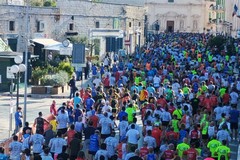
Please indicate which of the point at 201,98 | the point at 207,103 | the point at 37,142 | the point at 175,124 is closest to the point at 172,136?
the point at 175,124

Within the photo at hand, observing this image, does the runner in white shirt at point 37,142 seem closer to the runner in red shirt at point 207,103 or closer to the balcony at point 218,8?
the runner in red shirt at point 207,103

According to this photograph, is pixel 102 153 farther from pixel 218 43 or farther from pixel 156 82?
pixel 218 43

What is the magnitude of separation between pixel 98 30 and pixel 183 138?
38.0 meters

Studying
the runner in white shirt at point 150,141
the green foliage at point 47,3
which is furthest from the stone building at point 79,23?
the runner in white shirt at point 150,141

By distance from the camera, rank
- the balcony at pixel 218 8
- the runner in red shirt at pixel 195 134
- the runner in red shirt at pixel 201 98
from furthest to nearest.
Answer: the balcony at pixel 218 8 < the runner in red shirt at pixel 201 98 < the runner in red shirt at pixel 195 134

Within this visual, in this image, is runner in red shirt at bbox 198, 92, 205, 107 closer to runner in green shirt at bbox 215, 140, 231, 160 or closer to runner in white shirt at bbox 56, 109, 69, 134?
runner in white shirt at bbox 56, 109, 69, 134

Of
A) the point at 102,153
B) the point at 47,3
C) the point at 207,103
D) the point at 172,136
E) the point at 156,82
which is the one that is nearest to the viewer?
the point at 102,153

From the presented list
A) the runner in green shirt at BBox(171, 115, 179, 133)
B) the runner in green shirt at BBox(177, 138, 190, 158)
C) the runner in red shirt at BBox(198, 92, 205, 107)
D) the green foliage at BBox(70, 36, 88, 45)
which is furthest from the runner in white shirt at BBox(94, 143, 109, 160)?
the green foliage at BBox(70, 36, 88, 45)

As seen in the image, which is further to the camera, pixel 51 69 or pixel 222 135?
pixel 51 69

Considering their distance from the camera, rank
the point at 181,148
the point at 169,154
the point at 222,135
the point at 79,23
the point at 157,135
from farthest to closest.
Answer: the point at 79,23
the point at 157,135
the point at 222,135
the point at 181,148
the point at 169,154

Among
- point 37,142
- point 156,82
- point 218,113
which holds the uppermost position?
point 156,82

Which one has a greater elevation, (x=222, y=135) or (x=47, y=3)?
(x=47, y=3)

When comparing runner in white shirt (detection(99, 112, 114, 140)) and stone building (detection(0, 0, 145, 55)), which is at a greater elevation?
stone building (detection(0, 0, 145, 55))

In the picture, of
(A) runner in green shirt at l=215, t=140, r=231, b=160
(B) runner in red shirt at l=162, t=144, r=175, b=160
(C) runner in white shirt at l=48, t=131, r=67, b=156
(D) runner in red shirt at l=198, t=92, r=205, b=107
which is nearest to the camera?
(B) runner in red shirt at l=162, t=144, r=175, b=160
